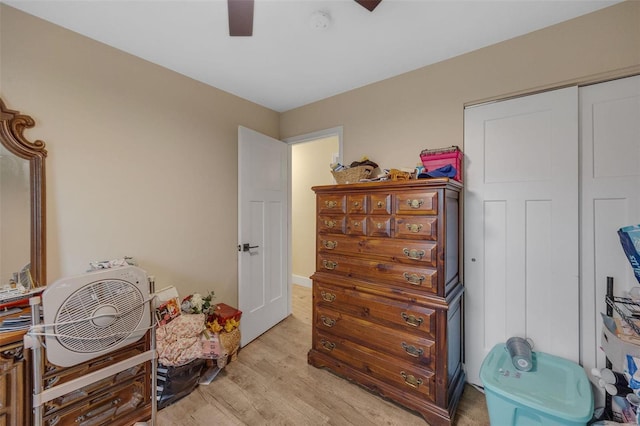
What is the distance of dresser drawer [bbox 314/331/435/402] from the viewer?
1.61 metres

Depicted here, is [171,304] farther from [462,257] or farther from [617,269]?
[617,269]

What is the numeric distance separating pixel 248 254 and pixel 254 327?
771 mm

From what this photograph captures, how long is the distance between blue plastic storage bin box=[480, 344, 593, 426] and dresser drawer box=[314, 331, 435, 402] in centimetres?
34

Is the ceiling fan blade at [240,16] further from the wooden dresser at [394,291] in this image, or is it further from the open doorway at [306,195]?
the open doorway at [306,195]

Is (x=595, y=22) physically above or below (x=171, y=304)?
above

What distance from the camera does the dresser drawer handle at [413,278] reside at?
5.37ft

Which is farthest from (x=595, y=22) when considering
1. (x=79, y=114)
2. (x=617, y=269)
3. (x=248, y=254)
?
(x=79, y=114)

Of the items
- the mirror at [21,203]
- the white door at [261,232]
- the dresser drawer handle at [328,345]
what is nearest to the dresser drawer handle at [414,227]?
the dresser drawer handle at [328,345]

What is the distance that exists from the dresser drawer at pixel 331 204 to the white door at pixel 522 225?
978 mm

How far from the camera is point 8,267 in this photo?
57.0 inches

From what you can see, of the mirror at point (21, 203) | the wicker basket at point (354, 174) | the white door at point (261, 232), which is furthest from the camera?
the white door at point (261, 232)

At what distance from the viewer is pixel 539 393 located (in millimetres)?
1353

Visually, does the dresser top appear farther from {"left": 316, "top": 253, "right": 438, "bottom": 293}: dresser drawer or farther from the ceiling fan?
the ceiling fan

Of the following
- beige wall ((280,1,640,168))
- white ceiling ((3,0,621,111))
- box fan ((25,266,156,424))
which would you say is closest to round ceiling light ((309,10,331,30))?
white ceiling ((3,0,621,111))
